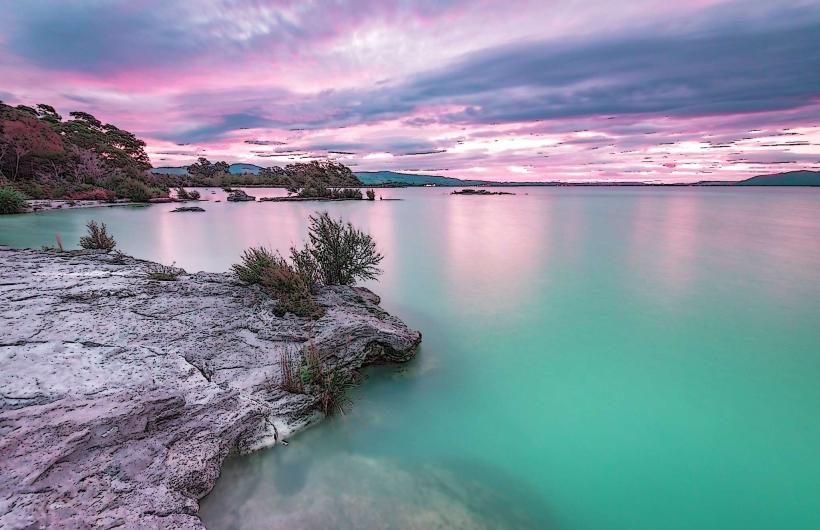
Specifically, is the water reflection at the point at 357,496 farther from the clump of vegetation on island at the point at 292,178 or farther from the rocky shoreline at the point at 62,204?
the clump of vegetation on island at the point at 292,178

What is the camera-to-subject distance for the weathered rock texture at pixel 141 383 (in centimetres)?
286

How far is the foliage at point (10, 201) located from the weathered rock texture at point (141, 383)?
68.3 ft

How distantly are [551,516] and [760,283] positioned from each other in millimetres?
11315

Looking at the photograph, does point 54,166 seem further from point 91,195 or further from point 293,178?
point 293,178

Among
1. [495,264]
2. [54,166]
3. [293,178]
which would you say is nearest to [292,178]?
[293,178]

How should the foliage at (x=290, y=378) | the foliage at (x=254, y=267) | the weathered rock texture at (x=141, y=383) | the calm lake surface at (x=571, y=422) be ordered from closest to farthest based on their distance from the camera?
the weathered rock texture at (x=141, y=383), the calm lake surface at (x=571, y=422), the foliage at (x=290, y=378), the foliage at (x=254, y=267)

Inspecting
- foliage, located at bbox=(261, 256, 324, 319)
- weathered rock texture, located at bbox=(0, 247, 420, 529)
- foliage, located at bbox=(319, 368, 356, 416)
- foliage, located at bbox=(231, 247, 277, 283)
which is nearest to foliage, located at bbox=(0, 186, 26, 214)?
weathered rock texture, located at bbox=(0, 247, 420, 529)

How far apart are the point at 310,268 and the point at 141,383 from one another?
3788 mm

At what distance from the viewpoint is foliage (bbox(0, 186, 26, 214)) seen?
21484 mm

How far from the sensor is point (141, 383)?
412cm

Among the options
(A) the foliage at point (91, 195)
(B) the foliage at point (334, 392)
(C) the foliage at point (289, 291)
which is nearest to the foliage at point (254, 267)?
(C) the foliage at point (289, 291)

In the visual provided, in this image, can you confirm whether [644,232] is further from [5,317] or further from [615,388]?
[5,317]

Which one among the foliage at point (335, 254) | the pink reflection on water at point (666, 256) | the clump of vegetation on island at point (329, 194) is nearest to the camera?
the foliage at point (335, 254)

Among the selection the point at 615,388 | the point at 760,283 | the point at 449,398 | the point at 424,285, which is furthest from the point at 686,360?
the point at 760,283
